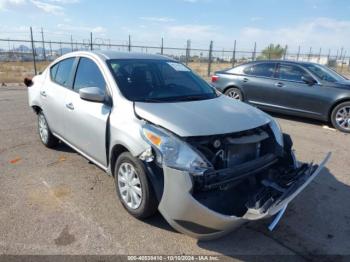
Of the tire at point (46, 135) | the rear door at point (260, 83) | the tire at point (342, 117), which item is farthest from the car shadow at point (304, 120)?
the tire at point (46, 135)

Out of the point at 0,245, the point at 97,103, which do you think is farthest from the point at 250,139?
the point at 0,245

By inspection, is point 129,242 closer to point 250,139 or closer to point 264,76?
point 250,139

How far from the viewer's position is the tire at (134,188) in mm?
2941

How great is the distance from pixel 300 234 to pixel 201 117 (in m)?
1.53

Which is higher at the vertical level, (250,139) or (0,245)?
(250,139)

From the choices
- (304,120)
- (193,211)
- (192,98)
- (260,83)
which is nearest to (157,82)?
(192,98)

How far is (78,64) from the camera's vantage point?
4.29 m

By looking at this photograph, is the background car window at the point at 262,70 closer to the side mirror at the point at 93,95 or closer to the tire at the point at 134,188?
the side mirror at the point at 93,95

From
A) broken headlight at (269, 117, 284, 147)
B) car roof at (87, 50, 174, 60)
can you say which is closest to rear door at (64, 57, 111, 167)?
car roof at (87, 50, 174, 60)

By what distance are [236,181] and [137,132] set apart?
1028 mm

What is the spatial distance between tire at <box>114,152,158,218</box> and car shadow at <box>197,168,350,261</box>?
0.61 m

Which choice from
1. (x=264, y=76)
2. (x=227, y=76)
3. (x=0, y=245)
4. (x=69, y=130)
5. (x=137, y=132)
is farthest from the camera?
(x=227, y=76)

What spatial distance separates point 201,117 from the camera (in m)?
3.07

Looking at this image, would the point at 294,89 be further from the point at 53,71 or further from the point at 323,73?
the point at 53,71
